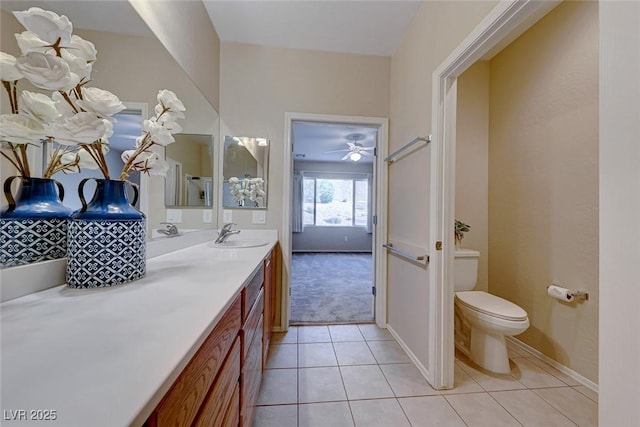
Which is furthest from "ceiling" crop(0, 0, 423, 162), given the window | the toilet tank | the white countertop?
the window

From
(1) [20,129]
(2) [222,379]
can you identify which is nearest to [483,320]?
(2) [222,379]

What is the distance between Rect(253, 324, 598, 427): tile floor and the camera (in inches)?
50.3

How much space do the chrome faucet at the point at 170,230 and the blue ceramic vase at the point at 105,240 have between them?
551 mm

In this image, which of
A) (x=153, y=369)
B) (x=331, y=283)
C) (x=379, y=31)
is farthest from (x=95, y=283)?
(x=331, y=283)

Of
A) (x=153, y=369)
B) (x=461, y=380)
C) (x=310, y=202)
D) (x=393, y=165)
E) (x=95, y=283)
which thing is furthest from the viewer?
(x=310, y=202)

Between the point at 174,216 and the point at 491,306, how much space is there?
7.04 feet

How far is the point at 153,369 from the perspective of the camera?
14.4 inches

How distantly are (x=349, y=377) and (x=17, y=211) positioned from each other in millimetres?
1738

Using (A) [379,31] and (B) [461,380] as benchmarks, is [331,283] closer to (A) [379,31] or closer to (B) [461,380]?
(B) [461,380]

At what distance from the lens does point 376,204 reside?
235cm

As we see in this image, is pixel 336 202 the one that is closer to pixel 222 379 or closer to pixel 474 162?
pixel 474 162

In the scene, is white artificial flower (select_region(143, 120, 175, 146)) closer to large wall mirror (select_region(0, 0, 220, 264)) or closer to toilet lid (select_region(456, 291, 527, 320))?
large wall mirror (select_region(0, 0, 220, 264))

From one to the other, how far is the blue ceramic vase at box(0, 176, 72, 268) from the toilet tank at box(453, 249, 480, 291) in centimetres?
222

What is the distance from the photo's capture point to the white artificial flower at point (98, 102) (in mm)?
654
